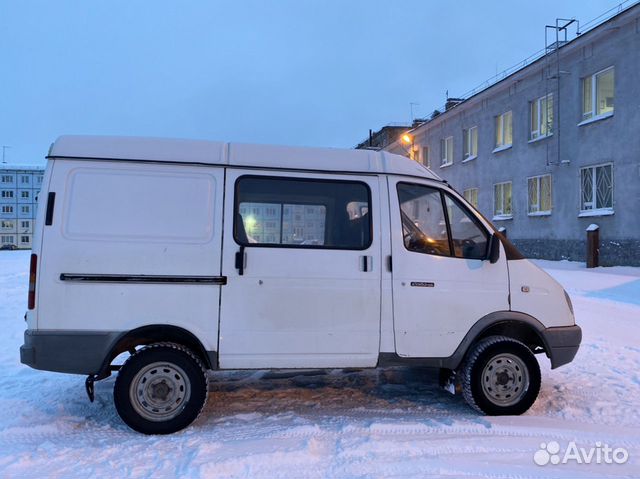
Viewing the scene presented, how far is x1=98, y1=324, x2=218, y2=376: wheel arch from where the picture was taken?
430 centimetres

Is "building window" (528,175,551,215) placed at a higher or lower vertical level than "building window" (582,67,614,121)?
lower

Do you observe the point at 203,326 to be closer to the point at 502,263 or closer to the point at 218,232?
the point at 218,232

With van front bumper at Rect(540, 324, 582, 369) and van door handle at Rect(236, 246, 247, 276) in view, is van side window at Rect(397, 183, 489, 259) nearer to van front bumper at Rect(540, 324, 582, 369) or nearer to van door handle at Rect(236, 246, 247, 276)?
van front bumper at Rect(540, 324, 582, 369)

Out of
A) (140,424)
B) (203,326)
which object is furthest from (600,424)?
(140,424)

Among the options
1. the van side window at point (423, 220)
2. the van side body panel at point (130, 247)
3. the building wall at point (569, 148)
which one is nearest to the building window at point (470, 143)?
the building wall at point (569, 148)

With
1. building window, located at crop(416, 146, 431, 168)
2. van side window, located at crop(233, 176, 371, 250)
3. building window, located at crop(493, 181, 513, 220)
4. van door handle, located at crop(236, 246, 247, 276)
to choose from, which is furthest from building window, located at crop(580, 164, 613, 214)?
van door handle, located at crop(236, 246, 247, 276)

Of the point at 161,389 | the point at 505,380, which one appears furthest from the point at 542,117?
the point at 161,389

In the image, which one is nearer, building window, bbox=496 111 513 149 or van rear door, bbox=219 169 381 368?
van rear door, bbox=219 169 381 368

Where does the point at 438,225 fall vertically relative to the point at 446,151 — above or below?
below

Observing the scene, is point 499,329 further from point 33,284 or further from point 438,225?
point 33,284

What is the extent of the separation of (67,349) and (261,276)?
162 centimetres

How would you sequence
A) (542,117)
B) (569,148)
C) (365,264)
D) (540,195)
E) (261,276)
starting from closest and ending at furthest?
(261,276), (365,264), (569,148), (542,117), (540,195)

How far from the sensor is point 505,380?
4.79 meters

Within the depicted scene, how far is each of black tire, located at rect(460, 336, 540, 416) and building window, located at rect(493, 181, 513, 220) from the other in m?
19.1
